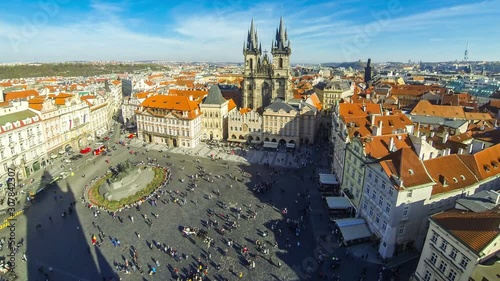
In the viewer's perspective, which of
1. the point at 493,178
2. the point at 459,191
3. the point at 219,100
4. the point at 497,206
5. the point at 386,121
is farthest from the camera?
the point at 219,100

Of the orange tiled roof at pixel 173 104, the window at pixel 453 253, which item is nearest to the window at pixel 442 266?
the window at pixel 453 253

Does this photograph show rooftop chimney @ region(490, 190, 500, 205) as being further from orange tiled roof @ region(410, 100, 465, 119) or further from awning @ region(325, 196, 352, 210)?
orange tiled roof @ region(410, 100, 465, 119)

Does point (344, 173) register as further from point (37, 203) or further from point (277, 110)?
point (37, 203)

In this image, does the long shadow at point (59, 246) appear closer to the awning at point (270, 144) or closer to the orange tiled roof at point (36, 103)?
the orange tiled roof at point (36, 103)

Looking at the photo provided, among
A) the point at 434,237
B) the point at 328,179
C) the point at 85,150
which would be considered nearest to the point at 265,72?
the point at 328,179

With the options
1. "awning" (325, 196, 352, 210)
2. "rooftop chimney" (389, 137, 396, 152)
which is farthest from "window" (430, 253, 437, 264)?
"rooftop chimney" (389, 137, 396, 152)

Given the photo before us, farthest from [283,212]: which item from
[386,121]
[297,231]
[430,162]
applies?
[386,121]
